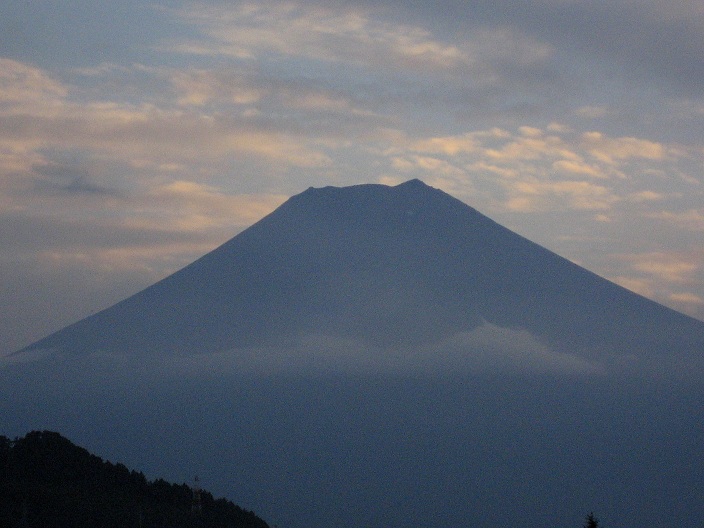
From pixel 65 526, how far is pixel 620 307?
123 m

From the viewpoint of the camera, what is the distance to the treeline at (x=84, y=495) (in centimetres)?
4031

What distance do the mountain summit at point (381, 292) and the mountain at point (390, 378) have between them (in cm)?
30

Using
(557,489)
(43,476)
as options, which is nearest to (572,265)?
(557,489)

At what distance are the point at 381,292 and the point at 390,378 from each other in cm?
1581

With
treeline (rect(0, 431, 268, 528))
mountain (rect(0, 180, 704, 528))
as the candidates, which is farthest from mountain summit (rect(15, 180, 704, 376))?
treeline (rect(0, 431, 268, 528))

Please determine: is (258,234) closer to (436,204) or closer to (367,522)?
(436,204)

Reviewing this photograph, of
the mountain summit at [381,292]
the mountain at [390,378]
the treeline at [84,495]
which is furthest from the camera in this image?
the mountain summit at [381,292]

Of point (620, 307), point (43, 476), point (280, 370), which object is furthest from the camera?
point (620, 307)

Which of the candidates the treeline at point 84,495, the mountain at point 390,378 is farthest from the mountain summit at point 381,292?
the treeline at point 84,495

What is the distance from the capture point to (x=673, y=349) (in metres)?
147

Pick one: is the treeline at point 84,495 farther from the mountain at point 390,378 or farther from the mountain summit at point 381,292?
the mountain summit at point 381,292

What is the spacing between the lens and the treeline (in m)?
40.3

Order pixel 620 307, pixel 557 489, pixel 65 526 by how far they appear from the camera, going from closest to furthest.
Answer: pixel 65 526, pixel 557 489, pixel 620 307

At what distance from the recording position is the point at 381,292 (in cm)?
15525
